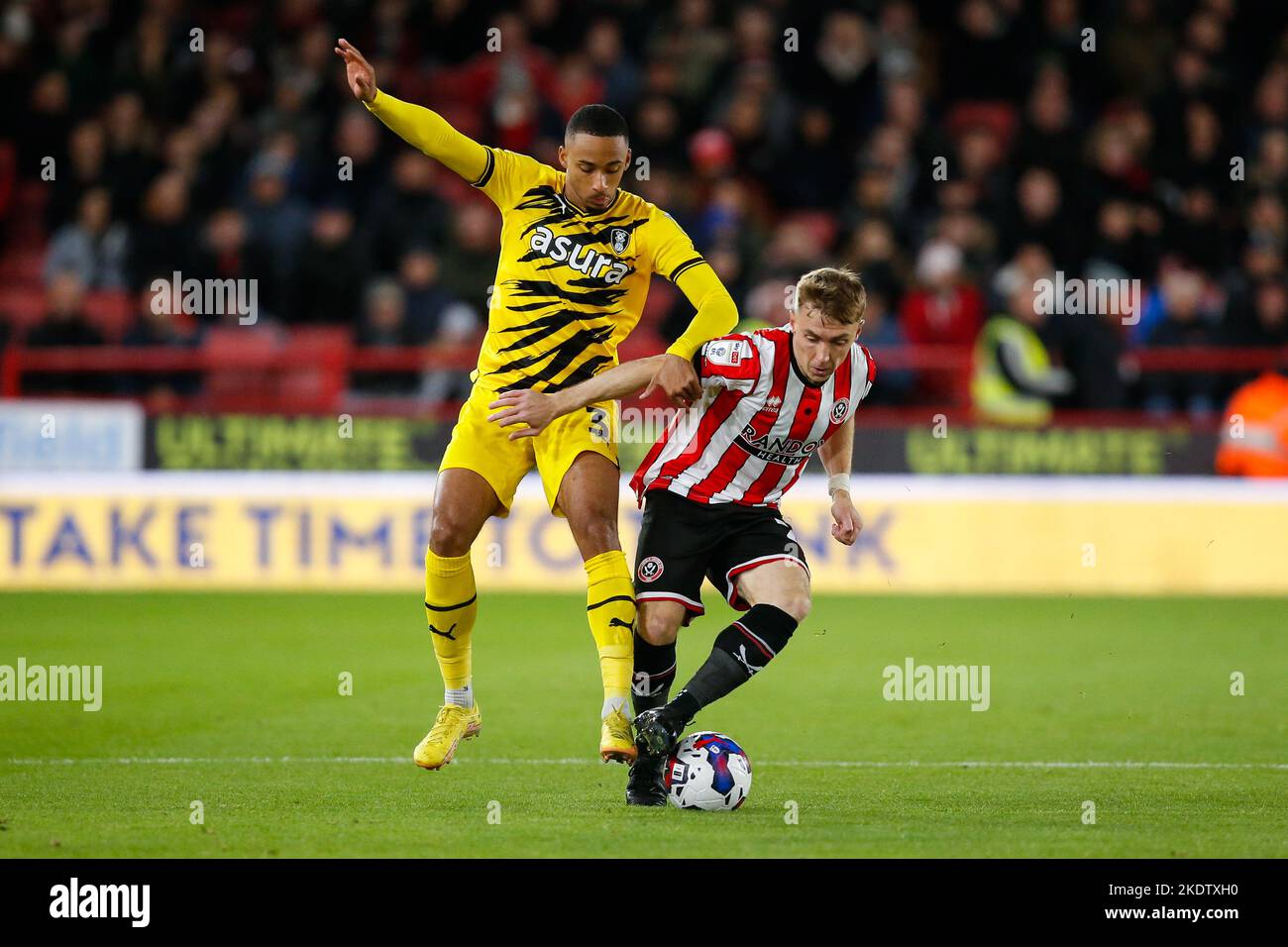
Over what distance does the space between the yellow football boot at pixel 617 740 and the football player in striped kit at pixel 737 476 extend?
6 cm

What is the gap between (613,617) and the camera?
641cm

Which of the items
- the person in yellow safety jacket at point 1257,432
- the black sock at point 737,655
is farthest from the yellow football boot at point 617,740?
the person in yellow safety jacket at point 1257,432

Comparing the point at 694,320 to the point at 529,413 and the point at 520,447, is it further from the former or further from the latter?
the point at 520,447

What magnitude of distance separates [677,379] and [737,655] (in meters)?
0.93

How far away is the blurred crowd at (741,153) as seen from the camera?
47.8 ft

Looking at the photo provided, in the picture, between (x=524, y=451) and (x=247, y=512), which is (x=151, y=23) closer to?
(x=247, y=512)

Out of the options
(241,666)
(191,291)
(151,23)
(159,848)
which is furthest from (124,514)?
(159,848)

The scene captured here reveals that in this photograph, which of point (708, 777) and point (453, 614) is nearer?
point (708, 777)

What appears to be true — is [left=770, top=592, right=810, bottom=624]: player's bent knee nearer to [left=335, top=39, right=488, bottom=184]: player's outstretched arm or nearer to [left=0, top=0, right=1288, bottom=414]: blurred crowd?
[left=335, top=39, right=488, bottom=184]: player's outstretched arm

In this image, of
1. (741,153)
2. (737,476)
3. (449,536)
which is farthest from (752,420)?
(741,153)

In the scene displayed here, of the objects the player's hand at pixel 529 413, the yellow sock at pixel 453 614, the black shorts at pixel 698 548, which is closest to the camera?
the player's hand at pixel 529 413

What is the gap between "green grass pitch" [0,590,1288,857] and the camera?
18.4 ft

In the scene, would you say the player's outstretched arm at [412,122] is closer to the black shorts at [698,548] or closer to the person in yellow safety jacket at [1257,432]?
the black shorts at [698,548]

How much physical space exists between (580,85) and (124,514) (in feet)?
18.9
